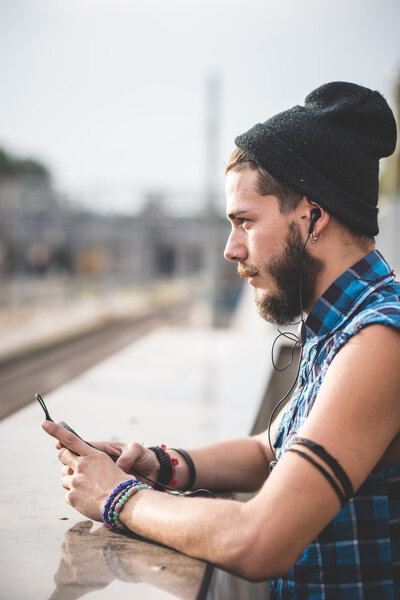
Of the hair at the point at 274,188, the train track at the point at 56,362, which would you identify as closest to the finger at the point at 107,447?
the hair at the point at 274,188

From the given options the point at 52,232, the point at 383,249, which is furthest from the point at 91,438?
the point at 52,232

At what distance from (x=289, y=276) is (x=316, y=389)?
1.03 feet

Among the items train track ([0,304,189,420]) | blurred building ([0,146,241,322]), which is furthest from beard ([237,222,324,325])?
blurred building ([0,146,241,322])

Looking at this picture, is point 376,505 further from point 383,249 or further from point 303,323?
point 383,249

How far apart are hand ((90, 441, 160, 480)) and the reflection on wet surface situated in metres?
0.25

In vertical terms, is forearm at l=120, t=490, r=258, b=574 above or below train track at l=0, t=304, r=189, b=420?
above

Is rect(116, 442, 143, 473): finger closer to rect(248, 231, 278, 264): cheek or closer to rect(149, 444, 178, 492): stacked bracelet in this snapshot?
rect(149, 444, 178, 492): stacked bracelet

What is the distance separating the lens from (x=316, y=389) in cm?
140

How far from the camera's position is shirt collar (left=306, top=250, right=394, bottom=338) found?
144 centimetres

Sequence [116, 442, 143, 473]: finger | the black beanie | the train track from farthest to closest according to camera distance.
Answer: the train track → [116, 442, 143, 473]: finger → the black beanie

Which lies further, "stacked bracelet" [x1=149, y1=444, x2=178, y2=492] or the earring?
"stacked bracelet" [x1=149, y1=444, x2=178, y2=492]

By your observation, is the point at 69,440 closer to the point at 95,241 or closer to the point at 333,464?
the point at 333,464

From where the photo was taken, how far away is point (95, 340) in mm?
18516

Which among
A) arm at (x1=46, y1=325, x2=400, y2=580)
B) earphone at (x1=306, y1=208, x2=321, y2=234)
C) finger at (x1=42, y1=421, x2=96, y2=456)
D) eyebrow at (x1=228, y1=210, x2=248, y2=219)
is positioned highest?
earphone at (x1=306, y1=208, x2=321, y2=234)
